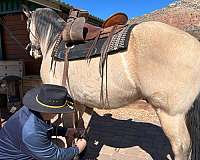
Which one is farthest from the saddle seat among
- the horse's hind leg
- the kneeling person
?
the kneeling person

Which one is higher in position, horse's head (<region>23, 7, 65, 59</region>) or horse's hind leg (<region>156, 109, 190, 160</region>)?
horse's head (<region>23, 7, 65, 59</region>)

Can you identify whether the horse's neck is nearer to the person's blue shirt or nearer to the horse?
the horse

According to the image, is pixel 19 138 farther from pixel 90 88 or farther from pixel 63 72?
pixel 63 72

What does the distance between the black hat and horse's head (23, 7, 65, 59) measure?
1.70 metres

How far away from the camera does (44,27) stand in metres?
3.79

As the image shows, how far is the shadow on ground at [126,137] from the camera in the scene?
3.85m

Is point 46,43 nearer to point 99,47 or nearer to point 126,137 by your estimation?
point 99,47

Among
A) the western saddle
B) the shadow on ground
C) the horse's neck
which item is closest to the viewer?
the western saddle

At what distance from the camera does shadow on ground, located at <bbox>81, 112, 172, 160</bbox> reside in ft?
12.6

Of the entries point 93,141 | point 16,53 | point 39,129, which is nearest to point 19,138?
point 39,129

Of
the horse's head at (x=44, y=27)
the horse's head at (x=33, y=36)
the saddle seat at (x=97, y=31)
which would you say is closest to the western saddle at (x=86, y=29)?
the saddle seat at (x=97, y=31)

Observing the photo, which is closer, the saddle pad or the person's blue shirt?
the person's blue shirt

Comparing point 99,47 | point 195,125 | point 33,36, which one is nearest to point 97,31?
point 99,47

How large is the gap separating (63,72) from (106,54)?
0.70m
